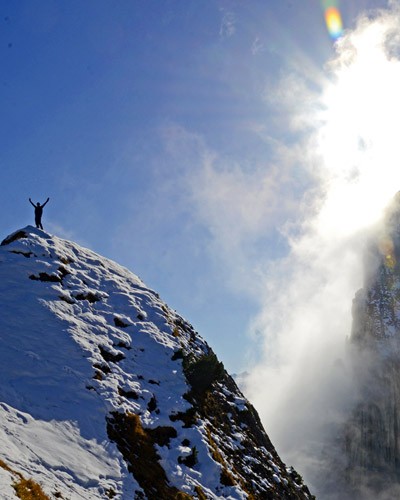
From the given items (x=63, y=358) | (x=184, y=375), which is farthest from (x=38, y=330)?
(x=184, y=375)

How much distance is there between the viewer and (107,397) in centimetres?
2130

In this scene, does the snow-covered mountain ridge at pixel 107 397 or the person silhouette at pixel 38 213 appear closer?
the snow-covered mountain ridge at pixel 107 397

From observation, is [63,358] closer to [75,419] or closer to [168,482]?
[75,419]

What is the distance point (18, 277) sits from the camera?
2719 centimetres

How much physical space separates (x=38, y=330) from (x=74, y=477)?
9334mm

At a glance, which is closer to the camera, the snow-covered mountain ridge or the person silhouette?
the snow-covered mountain ridge

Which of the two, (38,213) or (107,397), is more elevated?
(38,213)

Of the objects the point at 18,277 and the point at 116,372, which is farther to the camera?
the point at 18,277

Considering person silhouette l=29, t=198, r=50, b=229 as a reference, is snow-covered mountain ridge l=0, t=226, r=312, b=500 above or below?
below

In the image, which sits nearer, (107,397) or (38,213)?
(107,397)

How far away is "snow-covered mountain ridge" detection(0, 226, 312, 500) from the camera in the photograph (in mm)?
16953

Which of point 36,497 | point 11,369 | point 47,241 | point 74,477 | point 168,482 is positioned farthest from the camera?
point 47,241

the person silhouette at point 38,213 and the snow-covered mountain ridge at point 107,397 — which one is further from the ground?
the person silhouette at point 38,213

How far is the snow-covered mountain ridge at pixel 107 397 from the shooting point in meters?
17.0
